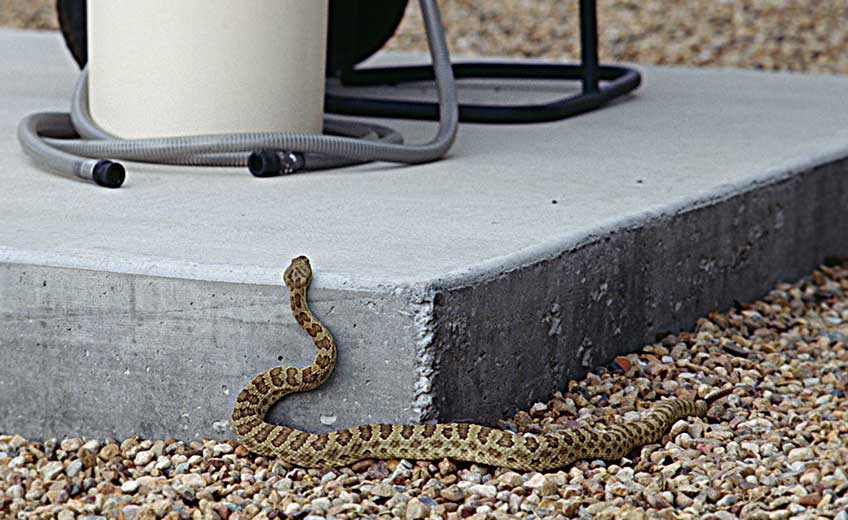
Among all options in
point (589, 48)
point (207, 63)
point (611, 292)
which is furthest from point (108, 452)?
point (589, 48)

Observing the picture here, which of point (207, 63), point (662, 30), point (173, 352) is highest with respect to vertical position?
point (207, 63)

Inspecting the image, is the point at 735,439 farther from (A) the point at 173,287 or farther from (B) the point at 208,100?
(B) the point at 208,100

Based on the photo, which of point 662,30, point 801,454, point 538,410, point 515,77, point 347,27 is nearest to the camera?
point 801,454

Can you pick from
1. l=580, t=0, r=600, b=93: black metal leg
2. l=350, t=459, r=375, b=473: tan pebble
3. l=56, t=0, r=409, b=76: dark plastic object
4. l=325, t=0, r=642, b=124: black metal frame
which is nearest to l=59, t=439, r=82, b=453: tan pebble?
l=350, t=459, r=375, b=473: tan pebble

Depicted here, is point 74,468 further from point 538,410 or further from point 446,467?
point 538,410

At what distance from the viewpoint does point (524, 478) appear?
8.13ft

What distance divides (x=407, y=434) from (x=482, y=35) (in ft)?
21.7

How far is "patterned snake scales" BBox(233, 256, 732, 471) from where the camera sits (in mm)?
2451

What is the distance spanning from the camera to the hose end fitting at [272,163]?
3.36m

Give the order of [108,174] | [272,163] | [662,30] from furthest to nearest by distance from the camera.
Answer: [662,30]
[272,163]
[108,174]

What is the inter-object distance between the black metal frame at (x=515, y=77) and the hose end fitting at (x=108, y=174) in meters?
1.39

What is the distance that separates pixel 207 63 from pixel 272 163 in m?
0.33

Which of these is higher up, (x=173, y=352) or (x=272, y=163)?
(x=272, y=163)

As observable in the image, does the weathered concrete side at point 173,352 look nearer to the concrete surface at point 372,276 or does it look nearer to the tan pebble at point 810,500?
the concrete surface at point 372,276
